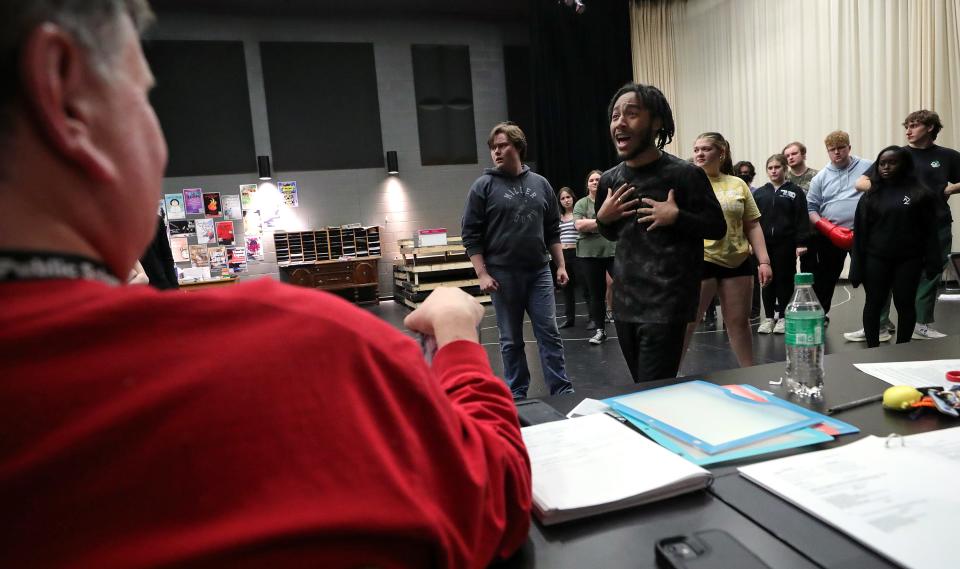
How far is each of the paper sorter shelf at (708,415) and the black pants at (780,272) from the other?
3.64m

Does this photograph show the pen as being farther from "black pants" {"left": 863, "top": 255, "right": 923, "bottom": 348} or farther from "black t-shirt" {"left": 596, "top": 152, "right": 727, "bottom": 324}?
"black pants" {"left": 863, "top": 255, "right": 923, "bottom": 348}

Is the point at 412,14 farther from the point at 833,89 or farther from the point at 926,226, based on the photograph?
the point at 926,226

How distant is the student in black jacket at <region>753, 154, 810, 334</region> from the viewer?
4.26m

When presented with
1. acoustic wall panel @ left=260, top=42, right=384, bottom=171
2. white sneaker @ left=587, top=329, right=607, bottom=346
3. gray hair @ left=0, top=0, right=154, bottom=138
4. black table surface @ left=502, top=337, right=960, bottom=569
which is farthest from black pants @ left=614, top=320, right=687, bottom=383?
acoustic wall panel @ left=260, top=42, right=384, bottom=171

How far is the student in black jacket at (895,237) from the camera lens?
3076 mm

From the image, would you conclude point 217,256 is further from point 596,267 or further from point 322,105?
point 596,267

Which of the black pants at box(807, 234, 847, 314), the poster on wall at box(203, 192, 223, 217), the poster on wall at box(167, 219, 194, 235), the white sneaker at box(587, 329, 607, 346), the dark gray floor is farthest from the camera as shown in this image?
the poster on wall at box(203, 192, 223, 217)

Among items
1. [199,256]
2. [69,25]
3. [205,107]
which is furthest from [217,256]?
[69,25]

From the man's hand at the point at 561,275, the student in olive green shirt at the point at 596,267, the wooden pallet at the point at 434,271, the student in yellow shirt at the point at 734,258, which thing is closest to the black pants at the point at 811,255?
the student in olive green shirt at the point at 596,267

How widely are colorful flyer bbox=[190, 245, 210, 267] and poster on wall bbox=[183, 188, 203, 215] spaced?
517 millimetres

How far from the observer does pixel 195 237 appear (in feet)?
26.5

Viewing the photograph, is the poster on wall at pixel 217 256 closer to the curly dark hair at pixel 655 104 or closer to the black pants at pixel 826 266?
the black pants at pixel 826 266

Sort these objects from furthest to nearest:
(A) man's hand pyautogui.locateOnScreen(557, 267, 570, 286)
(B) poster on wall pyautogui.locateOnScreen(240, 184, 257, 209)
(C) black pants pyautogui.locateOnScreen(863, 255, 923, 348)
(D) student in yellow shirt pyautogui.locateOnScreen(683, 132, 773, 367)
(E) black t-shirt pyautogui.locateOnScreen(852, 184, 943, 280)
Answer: (B) poster on wall pyautogui.locateOnScreen(240, 184, 257, 209)
(A) man's hand pyautogui.locateOnScreen(557, 267, 570, 286)
(C) black pants pyautogui.locateOnScreen(863, 255, 923, 348)
(E) black t-shirt pyautogui.locateOnScreen(852, 184, 943, 280)
(D) student in yellow shirt pyautogui.locateOnScreen(683, 132, 773, 367)

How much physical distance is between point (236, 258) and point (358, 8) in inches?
164
